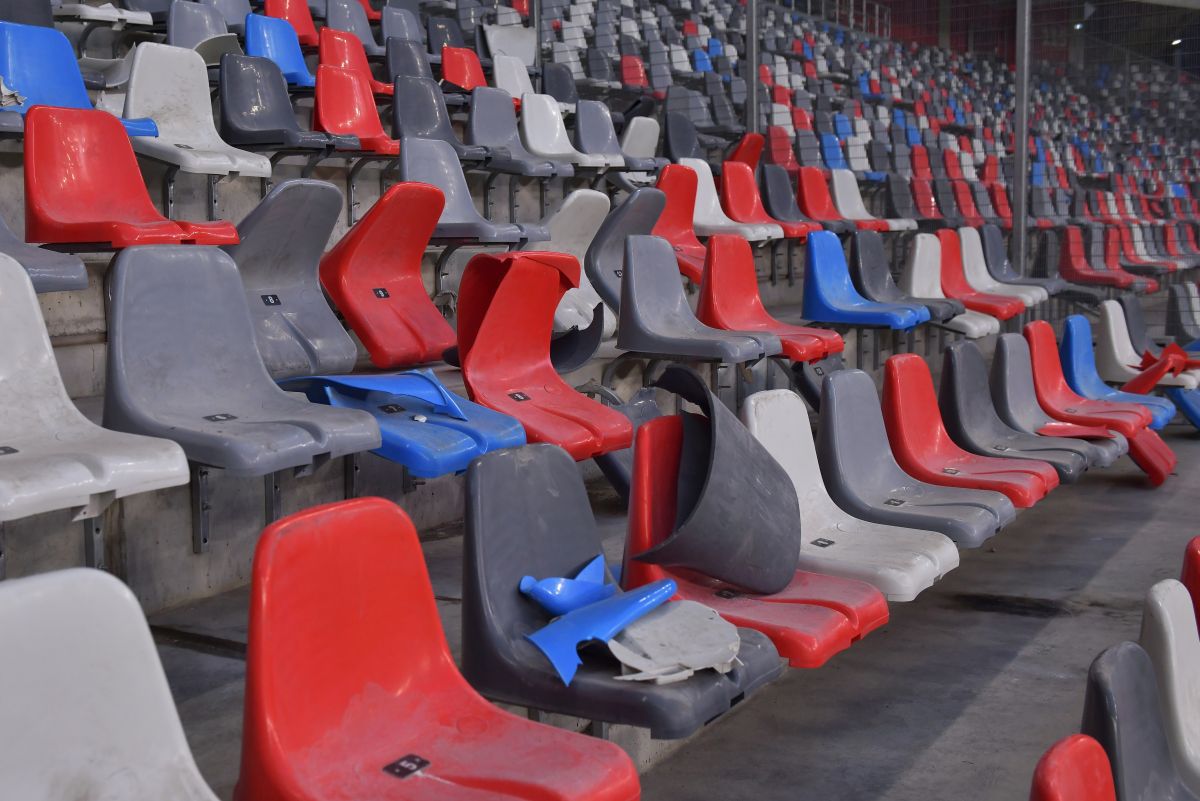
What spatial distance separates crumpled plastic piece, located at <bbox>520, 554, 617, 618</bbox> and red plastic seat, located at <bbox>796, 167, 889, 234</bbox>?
4.60m

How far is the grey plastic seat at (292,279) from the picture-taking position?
304 cm

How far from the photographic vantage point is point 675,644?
1927 mm

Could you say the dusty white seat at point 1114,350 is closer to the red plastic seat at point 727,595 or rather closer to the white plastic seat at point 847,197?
the white plastic seat at point 847,197

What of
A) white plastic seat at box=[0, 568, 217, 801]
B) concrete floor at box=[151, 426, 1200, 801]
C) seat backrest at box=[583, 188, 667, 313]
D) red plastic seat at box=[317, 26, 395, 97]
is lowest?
concrete floor at box=[151, 426, 1200, 801]

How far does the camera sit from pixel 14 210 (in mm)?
3332

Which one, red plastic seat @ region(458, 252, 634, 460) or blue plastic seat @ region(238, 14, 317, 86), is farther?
blue plastic seat @ region(238, 14, 317, 86)

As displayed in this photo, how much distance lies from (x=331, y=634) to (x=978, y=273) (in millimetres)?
5188

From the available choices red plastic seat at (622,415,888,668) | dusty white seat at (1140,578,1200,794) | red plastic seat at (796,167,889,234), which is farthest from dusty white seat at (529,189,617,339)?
dusty white seat at (1140,578,1200,794)

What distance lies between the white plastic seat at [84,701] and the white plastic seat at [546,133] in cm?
415

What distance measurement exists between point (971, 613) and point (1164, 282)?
5553mm

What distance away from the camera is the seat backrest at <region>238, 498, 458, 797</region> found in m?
1.51

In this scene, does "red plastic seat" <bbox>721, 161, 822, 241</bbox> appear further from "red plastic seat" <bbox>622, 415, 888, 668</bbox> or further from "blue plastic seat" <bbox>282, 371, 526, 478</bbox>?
"red plastic seat" <bbox>622, 415, 888, 668</bbox>

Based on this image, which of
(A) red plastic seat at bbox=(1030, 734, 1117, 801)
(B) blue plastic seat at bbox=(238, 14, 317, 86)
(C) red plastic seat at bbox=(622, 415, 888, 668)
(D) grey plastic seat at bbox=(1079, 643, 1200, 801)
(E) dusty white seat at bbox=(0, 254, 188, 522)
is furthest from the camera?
(B) blue plastic seat at bbox=(238, 14, 317, 86)

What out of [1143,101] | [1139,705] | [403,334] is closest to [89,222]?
[403,334]
